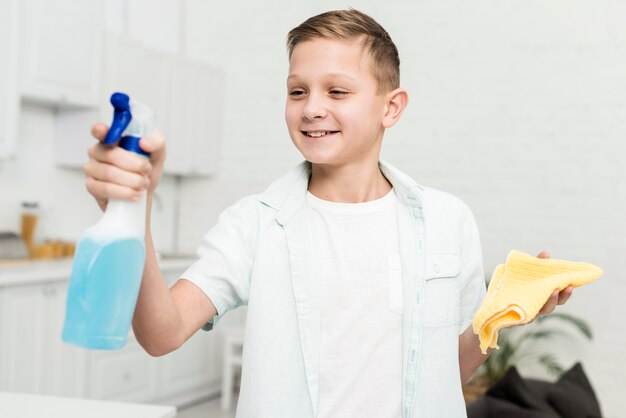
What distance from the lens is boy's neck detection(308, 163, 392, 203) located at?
1495mm

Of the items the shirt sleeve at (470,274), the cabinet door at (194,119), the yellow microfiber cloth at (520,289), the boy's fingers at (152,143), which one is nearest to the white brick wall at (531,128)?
the cabinet door at (194,119)

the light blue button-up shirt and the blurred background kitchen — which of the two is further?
the blurred background kitchen

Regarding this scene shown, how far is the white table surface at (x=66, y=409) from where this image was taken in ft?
4.38

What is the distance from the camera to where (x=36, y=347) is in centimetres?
370

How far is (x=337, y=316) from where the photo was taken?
1.40 metres

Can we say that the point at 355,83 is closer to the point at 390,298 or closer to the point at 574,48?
the point at 390,298

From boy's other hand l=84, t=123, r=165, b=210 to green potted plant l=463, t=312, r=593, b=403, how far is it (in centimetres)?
368

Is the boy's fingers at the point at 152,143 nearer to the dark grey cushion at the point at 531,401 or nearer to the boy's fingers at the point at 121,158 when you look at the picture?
the boy's fingers at the point at 121,158

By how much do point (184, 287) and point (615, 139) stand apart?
3766 mm

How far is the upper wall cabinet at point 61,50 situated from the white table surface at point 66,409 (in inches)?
114

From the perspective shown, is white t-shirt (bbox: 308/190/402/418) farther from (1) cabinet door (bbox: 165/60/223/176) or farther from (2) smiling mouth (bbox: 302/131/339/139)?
(1) cabinet door (bbox: 165/60/223/176)

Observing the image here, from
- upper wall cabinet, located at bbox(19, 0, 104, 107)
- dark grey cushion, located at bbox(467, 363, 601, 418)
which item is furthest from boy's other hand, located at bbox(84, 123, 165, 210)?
upper wall cabinet, located at bbox(19, 0, 104, 107)

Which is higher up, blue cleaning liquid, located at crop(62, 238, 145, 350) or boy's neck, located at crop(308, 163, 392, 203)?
boy's neck, located at crop(308, 163, 392, 203)

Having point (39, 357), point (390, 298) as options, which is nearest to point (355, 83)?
point (390, 298)
